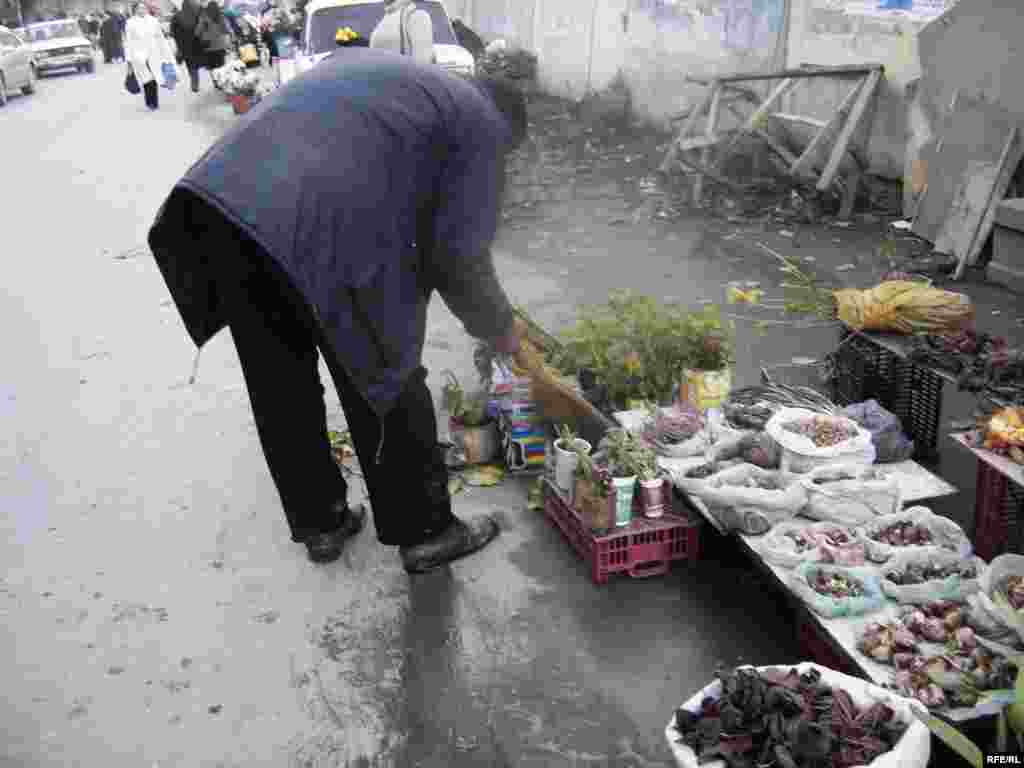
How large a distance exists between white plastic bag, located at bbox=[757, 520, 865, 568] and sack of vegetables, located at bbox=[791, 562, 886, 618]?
0.05 m

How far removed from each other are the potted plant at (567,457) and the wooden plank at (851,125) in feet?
16.9

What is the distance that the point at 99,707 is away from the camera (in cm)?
314

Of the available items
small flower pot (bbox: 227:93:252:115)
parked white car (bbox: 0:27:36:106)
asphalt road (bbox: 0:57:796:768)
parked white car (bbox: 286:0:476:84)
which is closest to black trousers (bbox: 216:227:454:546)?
asphalt road (bbox: 0:57:796:768)

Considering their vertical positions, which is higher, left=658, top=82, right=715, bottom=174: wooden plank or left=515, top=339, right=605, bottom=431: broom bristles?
left=658, top=82, right=715, bottom=174: wooden plank

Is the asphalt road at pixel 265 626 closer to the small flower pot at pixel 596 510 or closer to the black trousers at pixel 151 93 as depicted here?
the small flower pot at pixel 596 510

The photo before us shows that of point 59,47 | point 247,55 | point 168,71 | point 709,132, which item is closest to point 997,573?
point 709,132

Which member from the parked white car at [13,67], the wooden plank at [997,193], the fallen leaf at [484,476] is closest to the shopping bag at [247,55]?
the parked white car at [13,67]

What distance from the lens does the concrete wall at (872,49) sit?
7848 mm

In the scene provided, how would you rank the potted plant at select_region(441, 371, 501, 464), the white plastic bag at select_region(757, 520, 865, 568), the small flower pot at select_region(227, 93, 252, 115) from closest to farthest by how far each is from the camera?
the white plastic bag at select_region(757, 520, 865, 568), the potted plant at select_region(441, 371, 501, 464), the small flower pot at select_region(227, 93, 252, 115)

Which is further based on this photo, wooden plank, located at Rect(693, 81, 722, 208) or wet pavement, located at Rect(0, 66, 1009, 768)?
wooden plank, located at Rect(693, 81, 722, 208)

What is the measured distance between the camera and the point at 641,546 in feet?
11.8

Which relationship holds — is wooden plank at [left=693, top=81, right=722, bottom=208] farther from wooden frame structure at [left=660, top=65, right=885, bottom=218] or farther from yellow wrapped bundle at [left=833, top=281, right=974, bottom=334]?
yellow wrapped bundle at [left=833, top=281, right=974, bottom=334]

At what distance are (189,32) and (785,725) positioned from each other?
66.5 feet

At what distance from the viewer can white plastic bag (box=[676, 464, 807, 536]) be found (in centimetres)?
341
